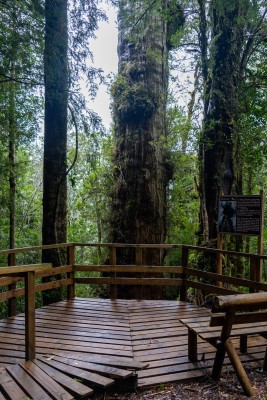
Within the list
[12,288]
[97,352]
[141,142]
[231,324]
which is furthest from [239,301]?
[141,142]

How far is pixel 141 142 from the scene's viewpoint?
308 inches

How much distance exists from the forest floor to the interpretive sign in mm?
2424

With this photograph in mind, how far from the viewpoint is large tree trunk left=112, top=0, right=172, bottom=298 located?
297 inches

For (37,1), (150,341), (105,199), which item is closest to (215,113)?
(105,199)

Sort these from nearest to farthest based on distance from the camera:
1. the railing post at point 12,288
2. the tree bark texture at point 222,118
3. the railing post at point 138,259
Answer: the railing post at point 12,288 < the railing post at point 138,259 < the tree bark texture at point 222,118

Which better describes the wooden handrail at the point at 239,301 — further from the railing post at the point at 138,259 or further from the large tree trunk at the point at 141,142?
the large tree trunk at the point at 141,142

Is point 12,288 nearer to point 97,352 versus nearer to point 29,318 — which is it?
point 29,318

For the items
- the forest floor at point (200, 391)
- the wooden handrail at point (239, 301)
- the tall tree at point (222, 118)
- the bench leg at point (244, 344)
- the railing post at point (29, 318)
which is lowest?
the forest floor at point (200, 391)

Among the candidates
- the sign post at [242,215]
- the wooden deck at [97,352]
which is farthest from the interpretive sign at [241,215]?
the wooden deck at [97,352]

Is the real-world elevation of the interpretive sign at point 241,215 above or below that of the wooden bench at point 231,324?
above

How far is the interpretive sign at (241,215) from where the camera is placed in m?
4.97

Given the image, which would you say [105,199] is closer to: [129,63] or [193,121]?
[193,121]

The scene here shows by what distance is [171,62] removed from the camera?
9320 mm

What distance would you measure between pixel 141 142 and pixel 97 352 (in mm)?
5328
